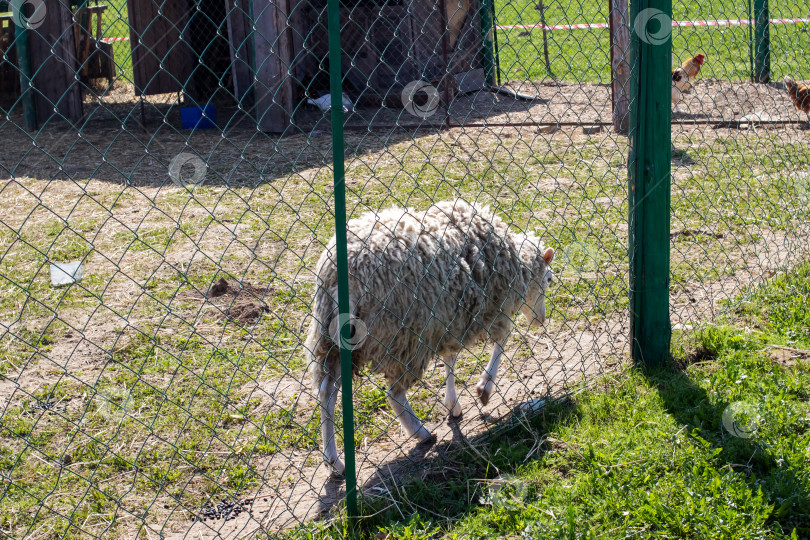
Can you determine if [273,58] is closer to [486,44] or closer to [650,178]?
[486,44]

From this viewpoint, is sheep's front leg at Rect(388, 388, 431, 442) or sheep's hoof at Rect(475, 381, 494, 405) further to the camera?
sheep's hoof at Rect(475, 381, 494, 405)

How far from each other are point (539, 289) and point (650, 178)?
0.94m

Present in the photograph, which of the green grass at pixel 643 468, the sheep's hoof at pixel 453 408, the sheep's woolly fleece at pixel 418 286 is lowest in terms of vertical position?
the sheep's hoof at pixel 453 408

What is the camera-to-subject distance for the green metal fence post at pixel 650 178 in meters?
3.47

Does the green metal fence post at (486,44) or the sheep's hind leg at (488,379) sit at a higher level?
the green metal fence post at (486,44)

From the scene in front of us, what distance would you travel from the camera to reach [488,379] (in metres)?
3.88

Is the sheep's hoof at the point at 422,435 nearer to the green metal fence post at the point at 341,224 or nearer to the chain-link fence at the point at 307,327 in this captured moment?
the chain-link fence at the point at 307,327

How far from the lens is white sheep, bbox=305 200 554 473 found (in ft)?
10.9

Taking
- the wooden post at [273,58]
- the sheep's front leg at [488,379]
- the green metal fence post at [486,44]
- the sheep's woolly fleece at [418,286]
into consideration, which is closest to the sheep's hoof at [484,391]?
the sheep's front leg at [488,379]

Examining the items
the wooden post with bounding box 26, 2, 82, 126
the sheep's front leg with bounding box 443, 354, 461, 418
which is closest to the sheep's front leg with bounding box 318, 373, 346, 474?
the sheep's front leg with bounding box 443, 354, 461, 418

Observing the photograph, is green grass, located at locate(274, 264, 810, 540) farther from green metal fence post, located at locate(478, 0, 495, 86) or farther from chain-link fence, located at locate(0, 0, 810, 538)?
green metal fence post, located at locate(478, 0, 495, 86)

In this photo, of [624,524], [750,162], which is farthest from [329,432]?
[750,162]

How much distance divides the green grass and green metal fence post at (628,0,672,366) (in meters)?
0.27

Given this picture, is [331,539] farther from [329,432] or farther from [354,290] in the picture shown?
[354,290]
